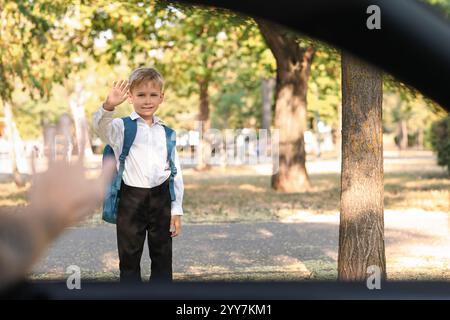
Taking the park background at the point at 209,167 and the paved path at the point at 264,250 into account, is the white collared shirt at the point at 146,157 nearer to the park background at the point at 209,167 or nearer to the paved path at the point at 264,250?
the park background at the point at 209,167

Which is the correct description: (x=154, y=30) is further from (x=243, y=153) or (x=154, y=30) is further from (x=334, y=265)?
(x=243, y=153)

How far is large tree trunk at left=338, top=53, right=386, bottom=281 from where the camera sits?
4188 millimetres

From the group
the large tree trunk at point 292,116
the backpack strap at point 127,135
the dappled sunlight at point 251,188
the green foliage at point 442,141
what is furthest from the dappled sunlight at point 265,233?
the green foliage at point 442,141

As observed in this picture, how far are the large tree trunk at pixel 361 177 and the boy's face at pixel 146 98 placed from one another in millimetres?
1043

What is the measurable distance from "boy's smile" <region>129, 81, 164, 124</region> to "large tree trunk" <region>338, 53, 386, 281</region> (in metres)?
1.04

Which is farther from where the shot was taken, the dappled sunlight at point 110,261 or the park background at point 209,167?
the dappled sunlight at point 110,261

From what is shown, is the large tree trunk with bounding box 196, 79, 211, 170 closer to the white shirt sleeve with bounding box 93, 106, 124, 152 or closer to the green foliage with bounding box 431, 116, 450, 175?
the green foliage with bounding box 431, 116, 450, 175

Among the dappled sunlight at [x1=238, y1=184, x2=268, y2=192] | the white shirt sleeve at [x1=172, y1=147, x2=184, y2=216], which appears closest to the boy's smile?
the white shirt sleeve at [x1=172, y1=147, x2=184, y2=216]

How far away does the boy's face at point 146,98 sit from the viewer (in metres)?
3.62

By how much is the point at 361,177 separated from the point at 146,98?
1443 mm

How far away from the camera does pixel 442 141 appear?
18328 mm
